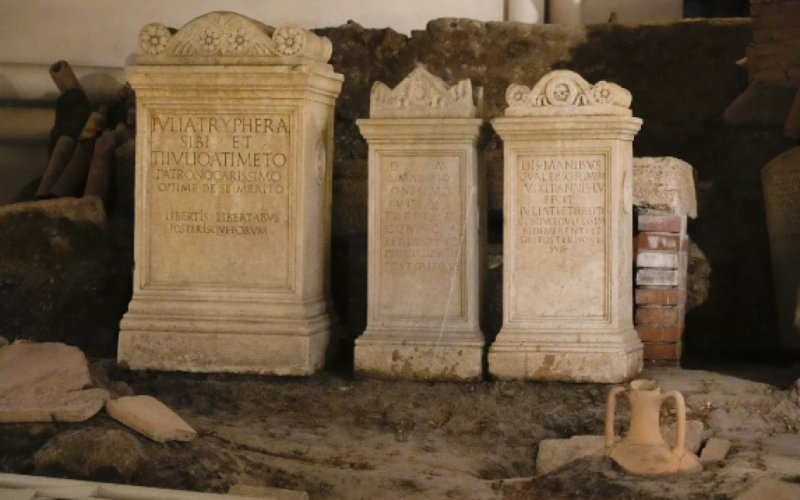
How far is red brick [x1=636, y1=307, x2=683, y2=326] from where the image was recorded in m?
6.59

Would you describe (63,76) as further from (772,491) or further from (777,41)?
(772,491)

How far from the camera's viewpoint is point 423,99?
6.30m

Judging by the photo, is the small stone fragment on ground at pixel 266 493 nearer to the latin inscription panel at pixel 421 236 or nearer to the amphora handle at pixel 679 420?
the amphora handle at pixel 679 420

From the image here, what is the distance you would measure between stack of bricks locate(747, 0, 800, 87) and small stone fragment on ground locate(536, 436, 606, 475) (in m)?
3.91

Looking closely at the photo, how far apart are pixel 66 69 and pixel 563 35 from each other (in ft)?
13.0

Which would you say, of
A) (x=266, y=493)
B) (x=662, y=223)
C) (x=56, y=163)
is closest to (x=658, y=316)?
(x=662, y=223)

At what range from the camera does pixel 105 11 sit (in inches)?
415

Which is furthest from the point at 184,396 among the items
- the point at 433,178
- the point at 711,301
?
the point at 711,301

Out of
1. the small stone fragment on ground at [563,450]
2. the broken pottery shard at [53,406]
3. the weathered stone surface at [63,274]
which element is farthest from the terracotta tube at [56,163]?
Result: the small stone fragment on ground at [563,450]

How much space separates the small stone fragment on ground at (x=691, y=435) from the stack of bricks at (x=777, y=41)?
367 cm

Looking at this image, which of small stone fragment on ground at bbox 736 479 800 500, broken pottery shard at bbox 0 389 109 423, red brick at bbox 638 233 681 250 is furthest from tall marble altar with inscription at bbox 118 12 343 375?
small stone fragment on ground at bbox 736 479 800 500

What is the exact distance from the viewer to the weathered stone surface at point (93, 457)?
4.63m

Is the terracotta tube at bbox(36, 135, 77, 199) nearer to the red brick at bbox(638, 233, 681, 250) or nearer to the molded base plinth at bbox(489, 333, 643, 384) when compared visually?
the molded base plinth at bbox(489, 333, 643, 384)

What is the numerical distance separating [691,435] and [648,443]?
49 centimetres
